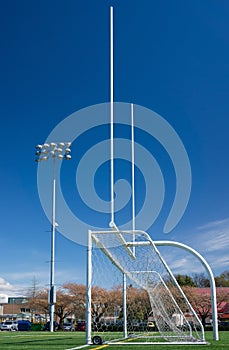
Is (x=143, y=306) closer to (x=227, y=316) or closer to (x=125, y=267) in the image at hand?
(x=125, y=267)

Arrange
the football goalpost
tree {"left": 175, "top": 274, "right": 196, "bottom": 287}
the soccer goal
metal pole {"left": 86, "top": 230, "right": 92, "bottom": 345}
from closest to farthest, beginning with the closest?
1. metal pole {"left": 86, "top": 230, "right": 92, "bottom": 345}
2. the football goalpost
3. the soccer goal
4. tree {"left": 175, "top": 274, "right": 196, "bottom": 287}

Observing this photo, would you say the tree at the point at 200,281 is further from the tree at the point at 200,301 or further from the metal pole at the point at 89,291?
the metal pole at the point at 89,291

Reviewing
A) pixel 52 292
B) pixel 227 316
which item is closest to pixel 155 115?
pixel 52 292

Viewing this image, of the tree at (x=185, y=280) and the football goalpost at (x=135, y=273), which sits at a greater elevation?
the tree at (x=185, y=280)

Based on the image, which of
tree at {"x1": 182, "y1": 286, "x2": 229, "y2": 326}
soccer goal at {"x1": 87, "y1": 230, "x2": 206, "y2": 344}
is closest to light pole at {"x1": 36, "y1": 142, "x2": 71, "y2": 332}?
soccer goal at {"x1": 87, "y1": 230, "x2": 206, "y2": 344}

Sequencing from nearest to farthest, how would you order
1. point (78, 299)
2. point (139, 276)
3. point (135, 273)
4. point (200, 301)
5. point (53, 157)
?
point (135, 273)
point (139, 276)
point (53, 157)
point (200, 301)
point (78, 299)

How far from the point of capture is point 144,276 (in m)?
14.5

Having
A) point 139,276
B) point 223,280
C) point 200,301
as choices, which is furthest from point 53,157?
point 223,280

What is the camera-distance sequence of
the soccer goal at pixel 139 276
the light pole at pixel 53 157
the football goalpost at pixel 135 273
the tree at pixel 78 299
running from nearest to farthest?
the football goalpost at pixel 135 273 < the soccer goal at pixel 139 276 < the light pole at pixel 53 157 < the tree at pixel 78 299

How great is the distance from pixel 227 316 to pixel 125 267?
42.7 m

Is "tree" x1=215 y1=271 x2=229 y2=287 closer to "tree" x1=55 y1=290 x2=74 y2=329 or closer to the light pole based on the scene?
"tree" x1=55 y1=290 x2=74 y2=329

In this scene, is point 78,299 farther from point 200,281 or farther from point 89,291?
point 89,291

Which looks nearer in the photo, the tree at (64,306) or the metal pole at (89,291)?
the metal pole at (89,291)

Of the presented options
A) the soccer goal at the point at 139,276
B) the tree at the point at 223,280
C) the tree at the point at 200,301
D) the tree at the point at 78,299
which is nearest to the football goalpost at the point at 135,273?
the soccer goal at the point at 139,276
